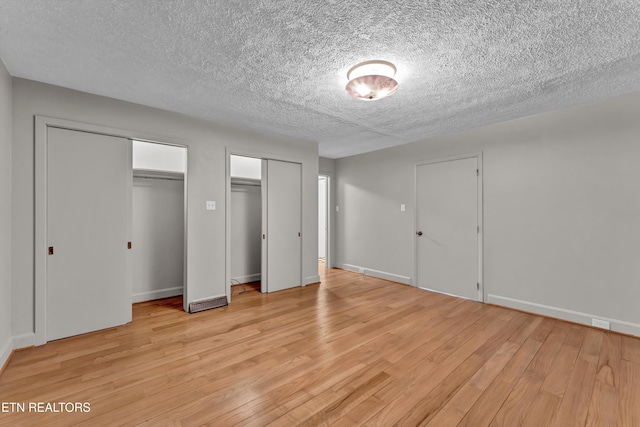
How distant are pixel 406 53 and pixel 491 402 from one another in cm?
259

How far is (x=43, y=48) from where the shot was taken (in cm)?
200

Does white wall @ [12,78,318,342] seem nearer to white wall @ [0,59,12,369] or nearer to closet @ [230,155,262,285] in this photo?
white wall @ [0,59,12,369]

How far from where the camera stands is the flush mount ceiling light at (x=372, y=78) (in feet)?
7.09

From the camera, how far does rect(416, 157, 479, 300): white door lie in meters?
3.97

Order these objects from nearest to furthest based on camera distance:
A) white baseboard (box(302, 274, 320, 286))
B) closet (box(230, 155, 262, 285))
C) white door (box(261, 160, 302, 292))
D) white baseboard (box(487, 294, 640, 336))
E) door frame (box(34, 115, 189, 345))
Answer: door frame (box(34, 115, 189, 345))
white baseboard (box(487, 294, 640, 336))
white door (box(261, 160, 302, 292))
closet (box(230, 155, 262, 285))
white baseboard (box(302, 274, 320, 286))

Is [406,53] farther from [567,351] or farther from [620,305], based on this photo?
[620,305]

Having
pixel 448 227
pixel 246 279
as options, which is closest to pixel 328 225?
pixel 246 279

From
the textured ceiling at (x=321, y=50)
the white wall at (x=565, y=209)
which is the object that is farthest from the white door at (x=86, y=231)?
the white wall at (x=565, y=209)

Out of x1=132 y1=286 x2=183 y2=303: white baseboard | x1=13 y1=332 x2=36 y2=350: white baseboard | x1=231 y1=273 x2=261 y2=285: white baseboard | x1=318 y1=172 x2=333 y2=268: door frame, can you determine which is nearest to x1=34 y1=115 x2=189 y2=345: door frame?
x1=13 y1=332 x2=36 y2=350: white baseboard

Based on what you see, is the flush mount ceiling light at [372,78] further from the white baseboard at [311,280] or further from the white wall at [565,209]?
the white baseboard at [311,280]

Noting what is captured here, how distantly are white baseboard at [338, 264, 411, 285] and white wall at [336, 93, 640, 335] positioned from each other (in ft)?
4.40

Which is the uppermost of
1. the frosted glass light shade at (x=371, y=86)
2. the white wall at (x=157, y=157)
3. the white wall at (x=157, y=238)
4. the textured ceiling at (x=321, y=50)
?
the textured ceiling at (x=321, y=50)

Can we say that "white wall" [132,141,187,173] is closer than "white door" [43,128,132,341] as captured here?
No

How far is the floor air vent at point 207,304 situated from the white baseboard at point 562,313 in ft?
12.4
